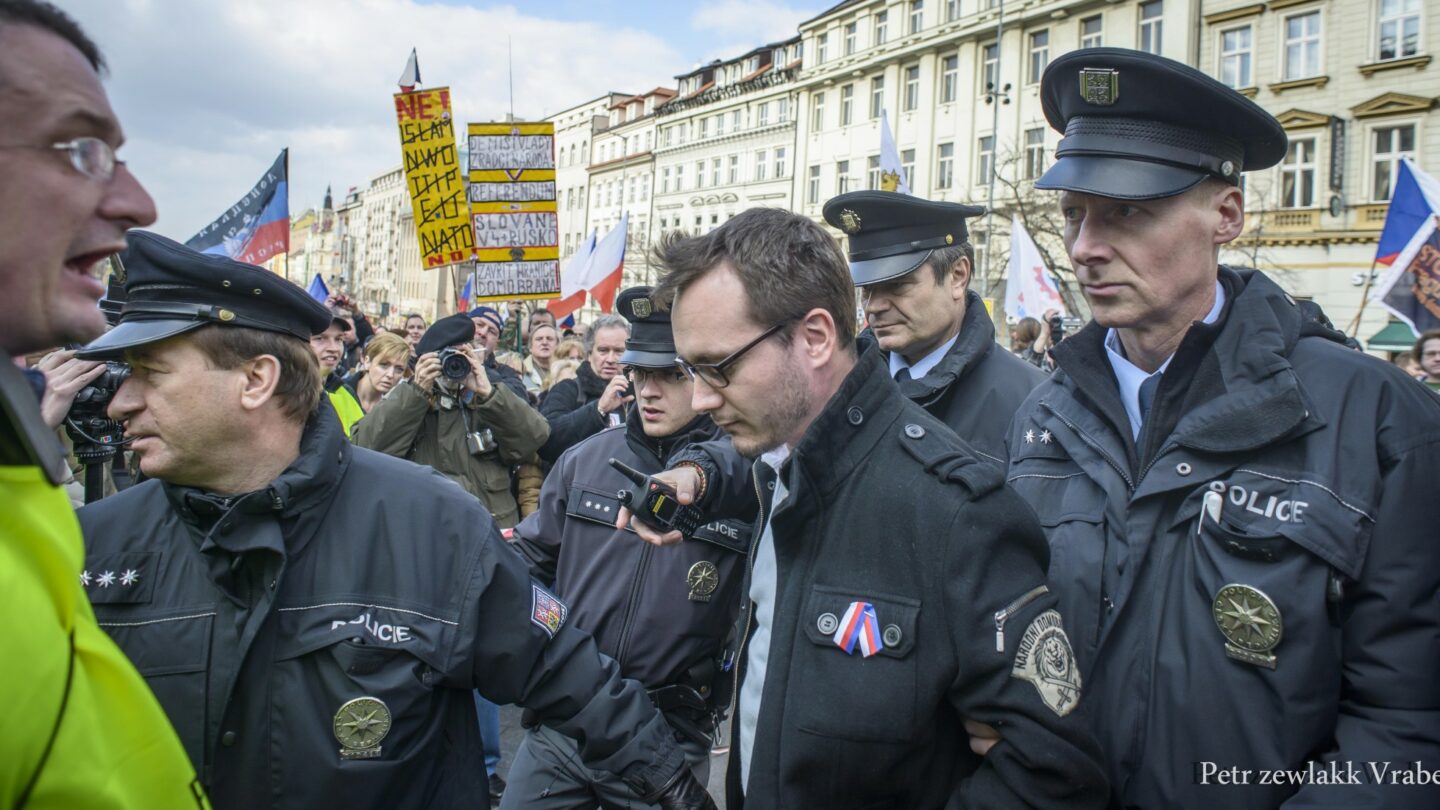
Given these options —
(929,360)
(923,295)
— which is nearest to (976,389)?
(929,360)

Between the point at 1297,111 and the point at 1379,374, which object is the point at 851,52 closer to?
the point at 1297,111

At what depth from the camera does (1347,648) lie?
5.69 ft

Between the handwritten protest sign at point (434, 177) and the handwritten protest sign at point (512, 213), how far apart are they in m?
0.35

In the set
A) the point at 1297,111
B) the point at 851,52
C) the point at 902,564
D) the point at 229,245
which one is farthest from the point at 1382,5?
the point at 902,564

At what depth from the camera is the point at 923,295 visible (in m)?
3.87

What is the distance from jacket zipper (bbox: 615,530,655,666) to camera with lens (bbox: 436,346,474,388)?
2239mm

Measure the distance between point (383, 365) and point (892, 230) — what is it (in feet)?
13.4

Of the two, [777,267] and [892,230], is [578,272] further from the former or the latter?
[777,267]

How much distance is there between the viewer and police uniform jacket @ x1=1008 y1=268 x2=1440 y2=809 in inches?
66.7

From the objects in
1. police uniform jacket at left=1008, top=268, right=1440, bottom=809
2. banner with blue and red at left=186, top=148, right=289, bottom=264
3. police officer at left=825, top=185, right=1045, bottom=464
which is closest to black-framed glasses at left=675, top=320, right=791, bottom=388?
police uniform jacket at left=1008, top=268, right=1440, bottom=809

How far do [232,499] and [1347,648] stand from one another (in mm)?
2453

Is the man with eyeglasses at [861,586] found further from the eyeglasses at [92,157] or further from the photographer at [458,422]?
the photographer at [458,422]

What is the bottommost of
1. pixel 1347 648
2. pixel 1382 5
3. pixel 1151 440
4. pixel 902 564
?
pixel 1347 648

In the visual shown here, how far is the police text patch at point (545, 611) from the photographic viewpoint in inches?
91.6
